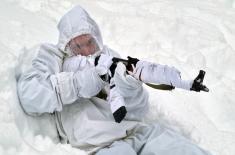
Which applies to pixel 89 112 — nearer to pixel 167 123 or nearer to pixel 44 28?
pixel 167 123

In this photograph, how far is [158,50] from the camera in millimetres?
3217

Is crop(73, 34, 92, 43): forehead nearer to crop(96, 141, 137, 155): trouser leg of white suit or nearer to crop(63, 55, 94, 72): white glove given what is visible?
crop(63, 55, 94, 72): white glove

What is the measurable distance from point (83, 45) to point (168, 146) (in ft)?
2.07

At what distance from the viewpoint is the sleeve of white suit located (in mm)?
1642

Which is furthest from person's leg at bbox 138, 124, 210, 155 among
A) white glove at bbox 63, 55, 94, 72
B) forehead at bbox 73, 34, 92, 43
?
forehead at bbox 73, 34, 92, 43

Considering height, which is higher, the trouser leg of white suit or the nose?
the nose

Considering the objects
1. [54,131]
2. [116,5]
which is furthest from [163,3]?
[54,131]

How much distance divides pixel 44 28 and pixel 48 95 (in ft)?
3.65

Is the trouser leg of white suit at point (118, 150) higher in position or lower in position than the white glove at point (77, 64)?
lower

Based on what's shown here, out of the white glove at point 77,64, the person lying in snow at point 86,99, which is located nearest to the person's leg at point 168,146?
the person lying in snow at point 86,99

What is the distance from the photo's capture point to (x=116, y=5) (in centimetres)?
395

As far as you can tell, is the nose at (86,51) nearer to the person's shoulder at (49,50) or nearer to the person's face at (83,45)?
the person's face at (83,45)

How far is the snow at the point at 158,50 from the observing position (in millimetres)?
1766

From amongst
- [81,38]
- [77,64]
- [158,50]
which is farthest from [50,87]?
[158,50]
